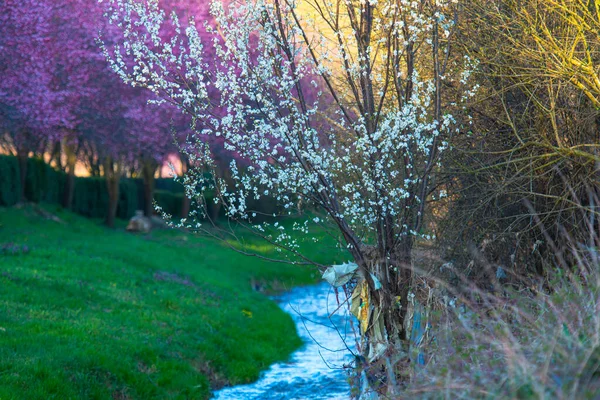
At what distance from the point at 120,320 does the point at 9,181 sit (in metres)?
11.4

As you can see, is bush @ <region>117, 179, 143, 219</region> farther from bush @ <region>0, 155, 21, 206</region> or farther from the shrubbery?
bush @ <region>0, 155, 21, 206</region>

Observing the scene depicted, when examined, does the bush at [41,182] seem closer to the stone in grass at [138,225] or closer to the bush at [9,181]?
the bush at [9,181]

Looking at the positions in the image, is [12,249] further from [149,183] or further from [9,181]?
[149,183]

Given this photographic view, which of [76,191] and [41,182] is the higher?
[41,182]

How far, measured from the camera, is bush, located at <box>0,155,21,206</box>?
22.4 meters

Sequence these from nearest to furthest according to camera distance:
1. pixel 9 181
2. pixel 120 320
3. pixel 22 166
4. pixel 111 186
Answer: pixel 120 320 → pixel 9 181 → pixel 22 166 → pixel 111 186

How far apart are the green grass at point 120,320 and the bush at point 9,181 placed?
0.52 meters

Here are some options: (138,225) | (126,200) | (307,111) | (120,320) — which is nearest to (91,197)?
(126,200)

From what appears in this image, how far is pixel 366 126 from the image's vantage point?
822cm

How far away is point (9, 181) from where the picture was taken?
22578 mm

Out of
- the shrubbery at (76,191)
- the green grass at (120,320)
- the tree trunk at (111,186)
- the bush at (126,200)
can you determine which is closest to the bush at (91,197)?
the shrubbery at (76,191)

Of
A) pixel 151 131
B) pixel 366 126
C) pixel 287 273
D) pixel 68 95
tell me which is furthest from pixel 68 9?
pixel 366 126

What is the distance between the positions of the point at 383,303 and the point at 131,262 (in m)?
12.4

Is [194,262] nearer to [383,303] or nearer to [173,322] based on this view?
[173,322]
